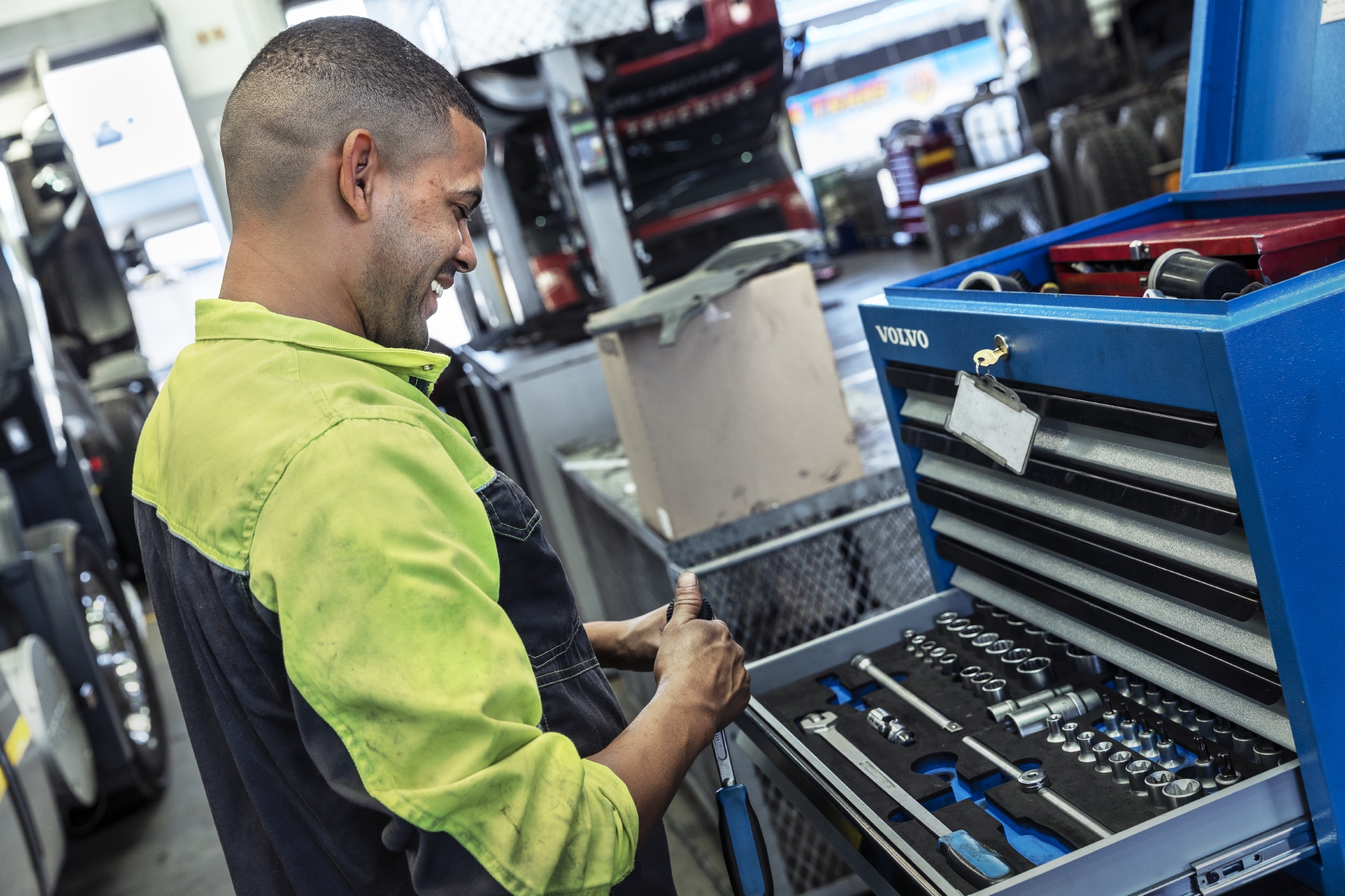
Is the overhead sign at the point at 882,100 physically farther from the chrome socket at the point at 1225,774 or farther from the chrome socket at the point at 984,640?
the chrome socket at the point at 1225,774

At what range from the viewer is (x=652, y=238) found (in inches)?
222

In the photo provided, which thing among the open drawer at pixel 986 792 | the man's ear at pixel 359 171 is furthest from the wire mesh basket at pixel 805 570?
the man's ear at pixel 359 171

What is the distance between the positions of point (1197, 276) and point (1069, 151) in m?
5.70

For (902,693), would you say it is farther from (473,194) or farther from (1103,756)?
(473,194)

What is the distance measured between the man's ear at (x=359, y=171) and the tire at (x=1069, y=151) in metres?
5.85

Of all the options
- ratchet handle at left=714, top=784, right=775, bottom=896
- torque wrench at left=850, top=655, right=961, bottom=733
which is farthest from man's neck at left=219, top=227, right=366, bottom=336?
torque wrench at left=850, top=655, right=961, bottom=733

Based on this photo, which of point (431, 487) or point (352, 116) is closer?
point (431, 487)

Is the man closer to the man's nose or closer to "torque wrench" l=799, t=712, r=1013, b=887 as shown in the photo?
the man's nose

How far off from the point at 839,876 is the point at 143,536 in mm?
1775

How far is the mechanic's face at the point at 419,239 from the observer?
1028mm

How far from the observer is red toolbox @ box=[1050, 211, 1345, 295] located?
3.78 feet

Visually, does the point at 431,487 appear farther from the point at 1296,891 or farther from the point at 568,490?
the point at 568,490

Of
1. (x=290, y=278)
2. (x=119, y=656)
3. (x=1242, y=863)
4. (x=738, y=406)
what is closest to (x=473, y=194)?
(x=290, y=278)

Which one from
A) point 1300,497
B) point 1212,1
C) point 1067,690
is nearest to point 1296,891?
point 1067,690
